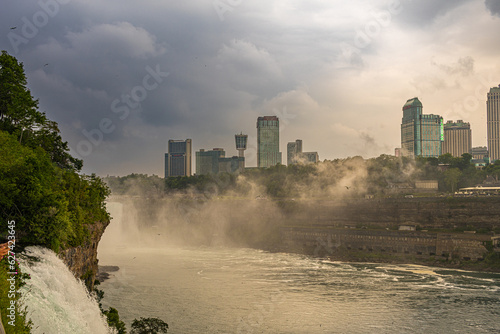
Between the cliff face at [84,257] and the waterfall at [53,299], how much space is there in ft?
8.51

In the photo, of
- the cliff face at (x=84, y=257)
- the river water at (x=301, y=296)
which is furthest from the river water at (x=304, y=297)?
the cliff face at (x=84, y=257)

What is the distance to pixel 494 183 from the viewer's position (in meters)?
A: 122

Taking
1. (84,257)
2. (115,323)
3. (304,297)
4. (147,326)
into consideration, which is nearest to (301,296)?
(304,297)

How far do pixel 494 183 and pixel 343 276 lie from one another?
75690 millimetres

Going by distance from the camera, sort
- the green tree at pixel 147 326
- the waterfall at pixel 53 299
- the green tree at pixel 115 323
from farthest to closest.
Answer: the green tree at pixel 147 326 → the green tree at pixel 115 323 → the waterfall at pixel 53 299

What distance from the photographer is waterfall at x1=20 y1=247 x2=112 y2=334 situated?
18.7 meters

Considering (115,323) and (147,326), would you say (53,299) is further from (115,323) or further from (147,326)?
(147,326)

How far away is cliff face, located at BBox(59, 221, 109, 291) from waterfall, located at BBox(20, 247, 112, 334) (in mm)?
2594

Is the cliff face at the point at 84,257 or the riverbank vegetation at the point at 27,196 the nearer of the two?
the riverbank vegetation at the point at 27,196

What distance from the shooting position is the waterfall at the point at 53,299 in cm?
1870

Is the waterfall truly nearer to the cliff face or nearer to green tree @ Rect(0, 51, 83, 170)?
the cliff face

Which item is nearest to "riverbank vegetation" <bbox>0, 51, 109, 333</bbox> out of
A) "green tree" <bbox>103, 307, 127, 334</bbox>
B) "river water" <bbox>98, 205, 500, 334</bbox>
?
"green tree" <bbox>103, 307, 127, 334</bbox>

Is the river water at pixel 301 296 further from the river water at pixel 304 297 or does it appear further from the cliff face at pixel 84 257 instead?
the cliff face at pixel 84 257

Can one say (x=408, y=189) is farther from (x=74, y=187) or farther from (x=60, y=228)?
(x=60, y=228)
